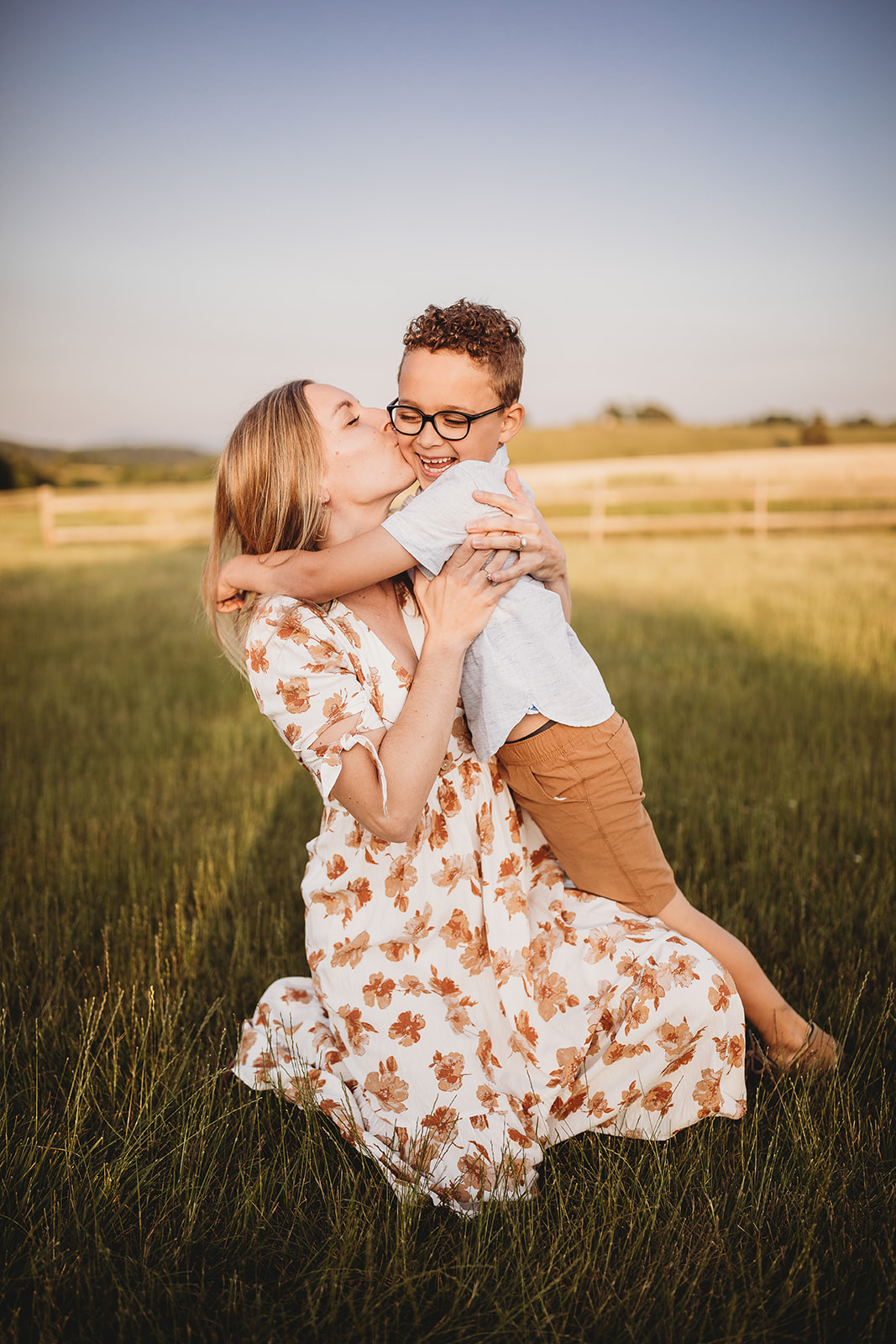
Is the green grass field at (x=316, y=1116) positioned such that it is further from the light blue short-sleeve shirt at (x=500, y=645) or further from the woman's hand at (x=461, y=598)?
the woman's hand at (x=461, y=598)

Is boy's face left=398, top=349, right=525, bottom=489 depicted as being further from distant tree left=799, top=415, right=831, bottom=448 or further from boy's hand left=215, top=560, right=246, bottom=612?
distant tree left=799, top=415, right=831, bottom=448

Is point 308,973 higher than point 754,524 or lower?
lower

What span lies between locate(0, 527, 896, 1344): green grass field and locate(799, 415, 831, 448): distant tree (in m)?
31.9

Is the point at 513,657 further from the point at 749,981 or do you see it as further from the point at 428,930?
the point at 749,981

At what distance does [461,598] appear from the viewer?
7.49ft

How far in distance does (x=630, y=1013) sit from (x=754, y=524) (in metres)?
22.7

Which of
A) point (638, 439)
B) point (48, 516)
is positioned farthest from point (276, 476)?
point (638, 439)

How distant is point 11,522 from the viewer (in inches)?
1341

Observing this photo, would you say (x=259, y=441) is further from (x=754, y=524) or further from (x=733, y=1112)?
(x=754, y=524)

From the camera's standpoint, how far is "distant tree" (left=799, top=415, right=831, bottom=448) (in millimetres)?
35034

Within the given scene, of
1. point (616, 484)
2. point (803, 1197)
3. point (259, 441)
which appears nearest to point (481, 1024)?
point (803, 1197)

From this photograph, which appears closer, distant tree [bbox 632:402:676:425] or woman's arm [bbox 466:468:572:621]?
woman's arm [bbox 466:468:572:621]

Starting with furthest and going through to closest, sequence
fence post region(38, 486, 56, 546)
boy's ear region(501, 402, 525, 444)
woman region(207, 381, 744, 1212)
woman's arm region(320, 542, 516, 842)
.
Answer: fence post region(38, 486, 56, 546), boy's ear region(501, 402, 525, 444), woman region(207, 381, 744, 1212), woman's arm region(320, 542, 516, 842)

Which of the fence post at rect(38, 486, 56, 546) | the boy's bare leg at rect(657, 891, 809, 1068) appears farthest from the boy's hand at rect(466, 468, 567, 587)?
the fence post at rect(38, 486, 56, 546)
